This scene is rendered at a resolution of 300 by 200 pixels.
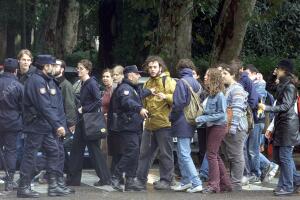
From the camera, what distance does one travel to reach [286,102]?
37.5 feet

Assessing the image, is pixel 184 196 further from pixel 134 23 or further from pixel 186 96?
pixel 134 23

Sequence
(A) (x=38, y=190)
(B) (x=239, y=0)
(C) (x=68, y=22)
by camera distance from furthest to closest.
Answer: (C) (x=68, y=22), (B) (x=239, y=0), (A) (x=38, y=190)

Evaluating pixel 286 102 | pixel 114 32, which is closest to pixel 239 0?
pixel 286 102

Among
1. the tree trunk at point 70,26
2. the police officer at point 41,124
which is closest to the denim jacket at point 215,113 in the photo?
the police officer at point 41,124

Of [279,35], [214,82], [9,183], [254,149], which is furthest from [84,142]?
[279,35]

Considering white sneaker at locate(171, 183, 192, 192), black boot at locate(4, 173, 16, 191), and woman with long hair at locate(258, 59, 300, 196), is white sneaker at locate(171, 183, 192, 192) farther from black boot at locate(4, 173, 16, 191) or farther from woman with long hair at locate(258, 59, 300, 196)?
black boot at locate(4, 173, 16, 191)

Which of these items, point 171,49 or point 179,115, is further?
point 171,49

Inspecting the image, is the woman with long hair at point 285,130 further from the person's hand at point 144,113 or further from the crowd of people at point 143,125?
the person's hand at point 144,113

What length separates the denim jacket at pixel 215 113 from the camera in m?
11.3

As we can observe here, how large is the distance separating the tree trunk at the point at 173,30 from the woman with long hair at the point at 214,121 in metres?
5.32

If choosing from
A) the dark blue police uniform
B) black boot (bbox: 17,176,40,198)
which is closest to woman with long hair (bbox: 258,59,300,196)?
the dark blue police uniform

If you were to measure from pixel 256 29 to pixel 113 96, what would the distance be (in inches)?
509

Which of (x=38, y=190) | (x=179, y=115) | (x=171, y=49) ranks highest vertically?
(x=171, y=49)

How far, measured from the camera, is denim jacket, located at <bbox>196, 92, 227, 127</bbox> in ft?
37.0
